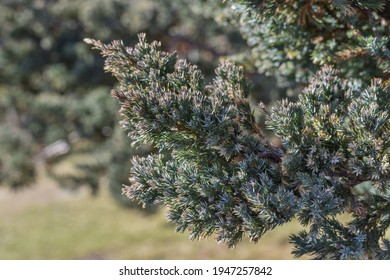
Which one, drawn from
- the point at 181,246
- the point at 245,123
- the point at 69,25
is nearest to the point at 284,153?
the point at 245,123

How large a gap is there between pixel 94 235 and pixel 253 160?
19.5 m

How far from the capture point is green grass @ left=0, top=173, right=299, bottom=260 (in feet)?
66.1

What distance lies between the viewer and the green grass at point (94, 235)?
66.1 ft

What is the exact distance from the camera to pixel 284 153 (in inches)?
213

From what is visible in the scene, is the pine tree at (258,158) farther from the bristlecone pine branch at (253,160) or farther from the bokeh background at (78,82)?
the bokeh background at (78,82)

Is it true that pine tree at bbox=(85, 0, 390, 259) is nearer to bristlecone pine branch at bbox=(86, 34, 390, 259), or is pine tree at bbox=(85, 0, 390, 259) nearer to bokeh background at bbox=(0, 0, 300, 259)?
bristlecone pine branch at bbox=(86, 34, 390, 259)

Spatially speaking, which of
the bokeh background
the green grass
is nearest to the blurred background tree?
the bokeh background

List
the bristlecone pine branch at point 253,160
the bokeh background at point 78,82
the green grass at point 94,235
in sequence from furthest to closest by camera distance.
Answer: the green grass at point 94,235 < the bokeh background at point 78,82 < the bristlecone pine branch at point 253,160

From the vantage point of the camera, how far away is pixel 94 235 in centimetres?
2366

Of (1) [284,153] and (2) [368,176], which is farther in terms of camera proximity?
(1) [284,153]

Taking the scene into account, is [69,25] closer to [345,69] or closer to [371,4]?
[345,69]

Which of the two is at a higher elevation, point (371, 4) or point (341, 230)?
point (371, 4)

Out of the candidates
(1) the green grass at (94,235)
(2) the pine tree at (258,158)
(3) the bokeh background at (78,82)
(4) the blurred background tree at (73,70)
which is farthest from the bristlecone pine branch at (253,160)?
(1) the green grass at (94,235)

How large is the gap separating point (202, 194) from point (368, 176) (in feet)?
4.98
